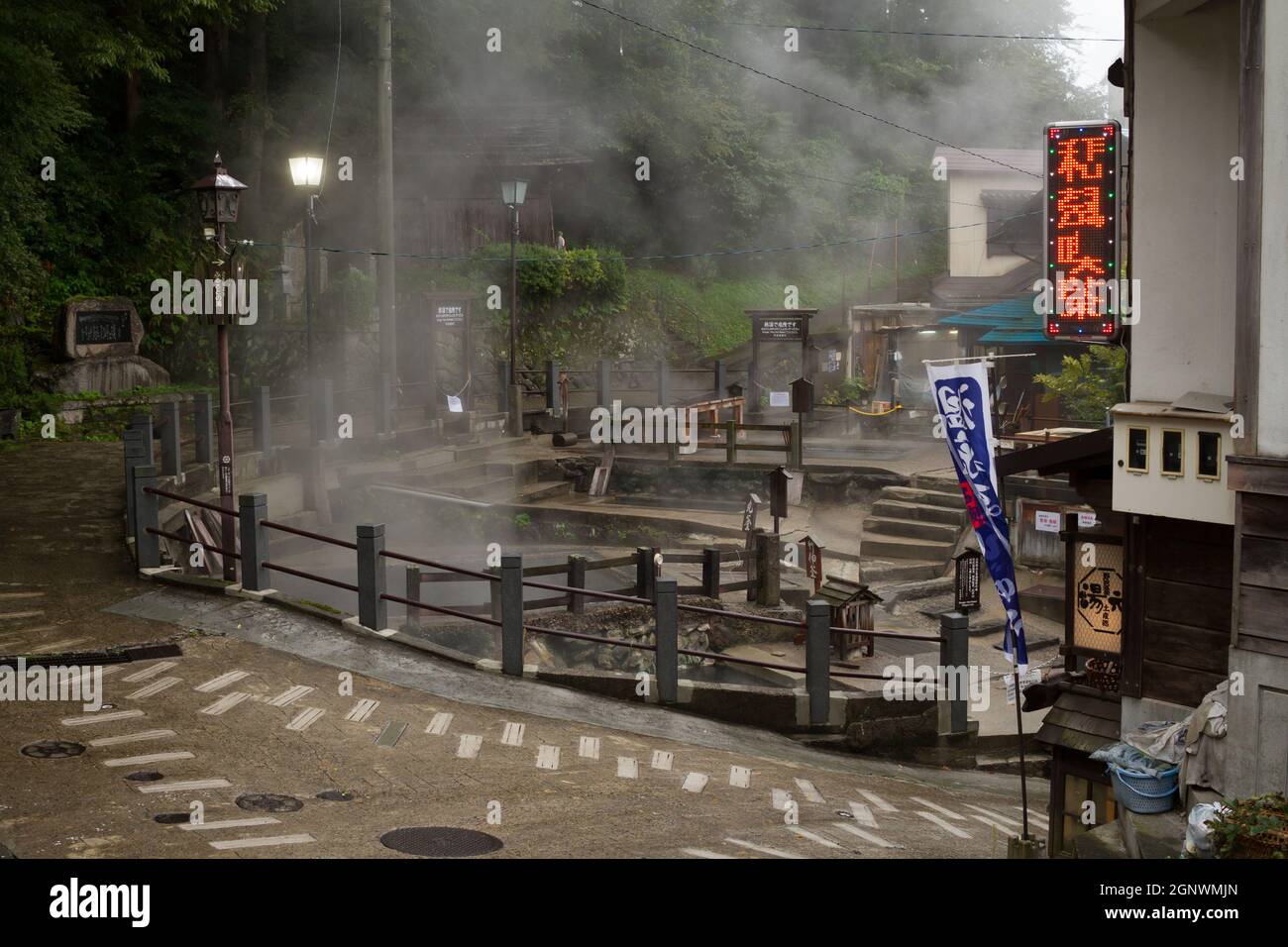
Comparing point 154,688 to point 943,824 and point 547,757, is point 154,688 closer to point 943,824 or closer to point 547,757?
point 547,757

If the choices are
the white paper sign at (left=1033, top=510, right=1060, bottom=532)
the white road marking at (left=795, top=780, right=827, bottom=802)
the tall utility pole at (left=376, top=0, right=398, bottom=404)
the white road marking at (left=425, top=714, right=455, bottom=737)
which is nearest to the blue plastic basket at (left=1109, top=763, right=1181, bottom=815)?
the white road marking at (left=795, top=780, right=827, bottom=802)

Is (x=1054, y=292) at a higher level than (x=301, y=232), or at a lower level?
lower

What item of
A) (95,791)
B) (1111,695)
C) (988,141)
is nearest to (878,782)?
(1111,695)

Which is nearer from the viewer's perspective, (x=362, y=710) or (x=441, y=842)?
(x=441, y=842)

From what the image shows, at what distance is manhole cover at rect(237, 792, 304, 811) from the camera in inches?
380

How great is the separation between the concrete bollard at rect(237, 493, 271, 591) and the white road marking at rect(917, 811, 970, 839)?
325 inches

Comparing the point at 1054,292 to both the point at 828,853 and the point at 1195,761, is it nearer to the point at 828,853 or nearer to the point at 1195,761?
the point at 1195,761

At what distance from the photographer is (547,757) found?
11648mm

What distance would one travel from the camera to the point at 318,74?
36.4m

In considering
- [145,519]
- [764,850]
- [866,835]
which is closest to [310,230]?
[145,519]

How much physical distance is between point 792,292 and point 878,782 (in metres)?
34.9

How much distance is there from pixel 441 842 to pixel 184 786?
2.25 meters

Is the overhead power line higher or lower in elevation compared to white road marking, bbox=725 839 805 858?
higher

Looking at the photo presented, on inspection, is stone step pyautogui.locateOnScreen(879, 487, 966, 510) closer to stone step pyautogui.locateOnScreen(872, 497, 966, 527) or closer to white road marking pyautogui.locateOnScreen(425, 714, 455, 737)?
stone step pyautogui.locateOnScreen(872, 497, 966, 527)
